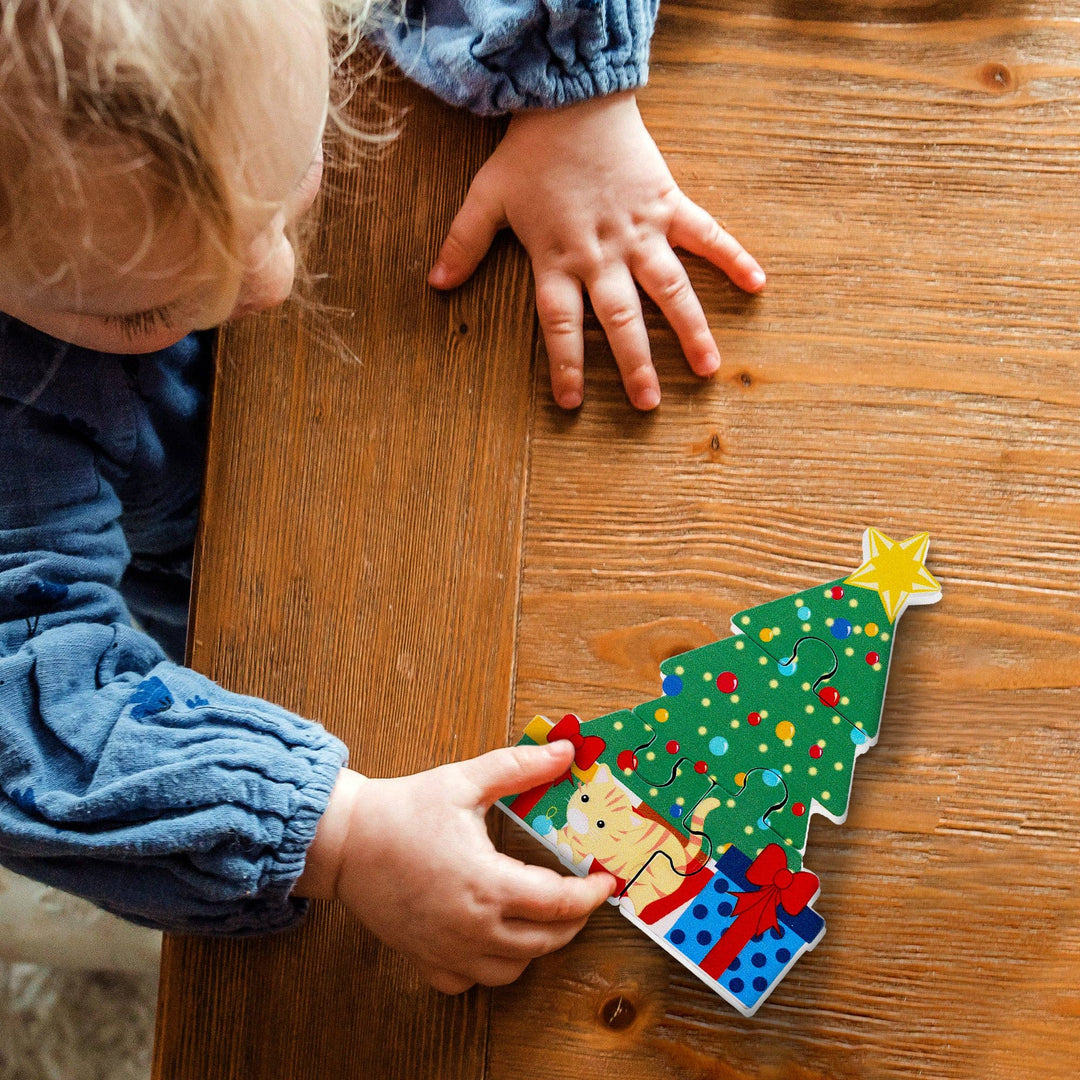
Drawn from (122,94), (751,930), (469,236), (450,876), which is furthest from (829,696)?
(122,94)

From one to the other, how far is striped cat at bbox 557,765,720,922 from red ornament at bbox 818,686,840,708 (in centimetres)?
9

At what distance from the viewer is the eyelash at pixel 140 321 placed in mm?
490

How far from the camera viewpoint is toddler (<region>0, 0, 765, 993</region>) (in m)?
0.44

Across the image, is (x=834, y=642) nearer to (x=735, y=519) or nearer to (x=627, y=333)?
(x=735, y=519)

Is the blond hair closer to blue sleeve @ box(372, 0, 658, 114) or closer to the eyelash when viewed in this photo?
the eyelash

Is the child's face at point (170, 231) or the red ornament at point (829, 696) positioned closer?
the child's face at point (170, 231)

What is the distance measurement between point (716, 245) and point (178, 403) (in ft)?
1.32

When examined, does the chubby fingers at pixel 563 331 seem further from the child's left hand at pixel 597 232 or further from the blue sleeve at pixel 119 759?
the blue sleeve at pixel 119 759

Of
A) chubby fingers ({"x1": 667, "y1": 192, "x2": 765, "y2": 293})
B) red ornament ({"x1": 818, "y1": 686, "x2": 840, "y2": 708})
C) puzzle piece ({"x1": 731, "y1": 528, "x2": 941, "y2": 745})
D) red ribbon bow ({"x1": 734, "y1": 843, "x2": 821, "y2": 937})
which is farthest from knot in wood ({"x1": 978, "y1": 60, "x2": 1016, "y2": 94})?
red ribbon bow ({"x1": 734, "y1": 843, "x2": 821, "y2": 937})

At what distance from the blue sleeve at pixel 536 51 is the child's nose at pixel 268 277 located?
161mm

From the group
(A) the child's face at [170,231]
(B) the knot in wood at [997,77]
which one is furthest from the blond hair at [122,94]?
(B) the knot in wood at [997,77]

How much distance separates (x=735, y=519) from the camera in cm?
61

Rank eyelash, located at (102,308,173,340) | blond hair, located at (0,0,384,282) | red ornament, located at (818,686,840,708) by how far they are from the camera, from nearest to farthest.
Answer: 1. blond hair, located at (0,0,384,282)
2. eyelash, located at (102,308,173,340)
3. red ornament, located at (818,686,840,708)

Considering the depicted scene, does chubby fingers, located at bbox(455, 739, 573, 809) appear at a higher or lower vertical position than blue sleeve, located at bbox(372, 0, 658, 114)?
lower
